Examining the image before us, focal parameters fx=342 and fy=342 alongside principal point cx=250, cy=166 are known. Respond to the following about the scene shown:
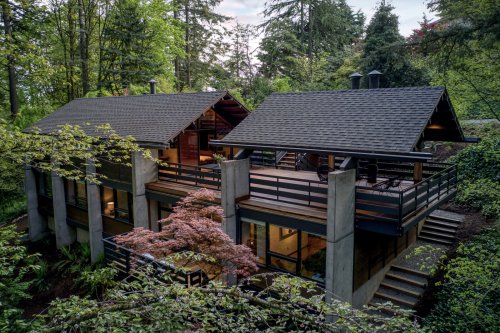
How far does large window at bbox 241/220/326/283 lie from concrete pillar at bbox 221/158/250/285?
0.51m

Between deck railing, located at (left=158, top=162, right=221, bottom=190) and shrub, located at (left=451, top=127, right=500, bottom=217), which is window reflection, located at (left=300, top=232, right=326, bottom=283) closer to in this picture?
deck railing, located at (left=158, top=162, right=221, bottom=190)

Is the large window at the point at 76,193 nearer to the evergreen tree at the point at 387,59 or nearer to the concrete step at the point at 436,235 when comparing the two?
the concrete step at the point at 436,235

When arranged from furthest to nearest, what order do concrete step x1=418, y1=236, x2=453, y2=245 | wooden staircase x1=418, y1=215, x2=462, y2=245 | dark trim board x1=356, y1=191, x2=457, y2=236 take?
wooden staircase x1=418, y1=215, x2=462, y2=245
concrete step x1=418, y1=236, x2=453, y2=245
dark trim board x1=356, y1=191, x2=457, y2=236

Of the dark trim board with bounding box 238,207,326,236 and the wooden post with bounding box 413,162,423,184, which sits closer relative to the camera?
the dark trim board with bounding box 238,207,326,236

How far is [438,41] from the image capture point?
14.5 meters

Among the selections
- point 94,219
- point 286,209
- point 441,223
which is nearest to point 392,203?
point 286,209

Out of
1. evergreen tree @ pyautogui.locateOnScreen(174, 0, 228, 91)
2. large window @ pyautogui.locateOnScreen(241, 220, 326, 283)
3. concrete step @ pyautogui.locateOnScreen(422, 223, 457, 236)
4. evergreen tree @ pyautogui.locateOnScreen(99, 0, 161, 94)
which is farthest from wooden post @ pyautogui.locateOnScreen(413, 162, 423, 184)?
evergreen tree @ pyautogui.locateOnScreen(174, 0, 228, 91)

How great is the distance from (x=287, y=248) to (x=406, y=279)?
485 centimetres

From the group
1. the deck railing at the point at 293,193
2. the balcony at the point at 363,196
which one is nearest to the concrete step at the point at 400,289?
the balcony at the point at 363,196

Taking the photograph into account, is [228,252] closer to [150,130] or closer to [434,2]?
[150,130]

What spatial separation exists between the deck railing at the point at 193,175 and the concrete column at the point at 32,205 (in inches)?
428

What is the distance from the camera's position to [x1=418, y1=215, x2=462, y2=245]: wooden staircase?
14882mm

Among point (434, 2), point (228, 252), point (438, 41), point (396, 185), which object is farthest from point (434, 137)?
point (228, 252)

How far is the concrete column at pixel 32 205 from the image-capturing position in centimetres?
2092
